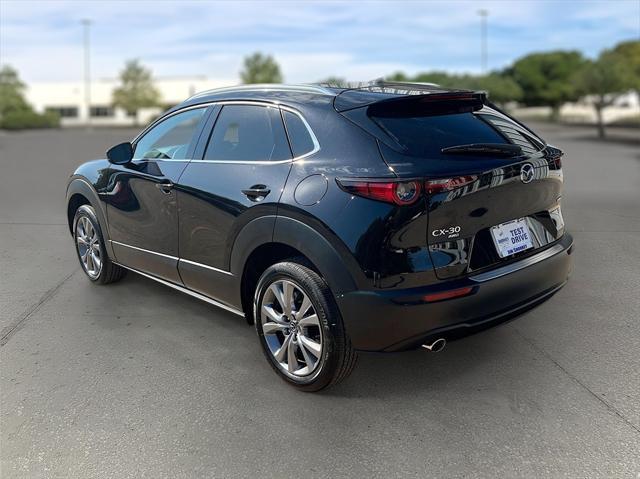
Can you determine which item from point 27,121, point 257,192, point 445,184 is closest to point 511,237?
point 445,184

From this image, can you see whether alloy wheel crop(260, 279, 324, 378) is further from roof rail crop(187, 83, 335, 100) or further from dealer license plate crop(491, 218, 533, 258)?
roof rail crop(187, 83, 335, 100)

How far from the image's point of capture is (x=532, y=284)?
356cm

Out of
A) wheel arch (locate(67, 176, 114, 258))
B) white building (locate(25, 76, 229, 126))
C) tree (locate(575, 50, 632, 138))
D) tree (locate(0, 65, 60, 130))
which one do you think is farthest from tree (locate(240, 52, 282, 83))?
wheel arch (locate(67, 176, 114, 258))

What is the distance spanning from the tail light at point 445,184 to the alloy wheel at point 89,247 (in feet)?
11.3

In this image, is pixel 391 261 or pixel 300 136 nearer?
pixel 391 261

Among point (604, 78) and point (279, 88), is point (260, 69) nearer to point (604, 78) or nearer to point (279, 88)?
point (604, 78)

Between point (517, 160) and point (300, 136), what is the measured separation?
1.23 metres

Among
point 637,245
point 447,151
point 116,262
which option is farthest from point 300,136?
point 637,245

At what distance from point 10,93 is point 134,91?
13.7 meters

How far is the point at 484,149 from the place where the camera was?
11.0ft

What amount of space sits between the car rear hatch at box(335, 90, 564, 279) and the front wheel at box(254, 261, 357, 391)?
25.2 inches

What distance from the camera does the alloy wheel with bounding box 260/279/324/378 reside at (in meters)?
3.47

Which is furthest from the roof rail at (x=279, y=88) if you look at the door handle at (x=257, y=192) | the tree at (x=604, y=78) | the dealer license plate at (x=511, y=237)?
the tree at (x=604, y=78)

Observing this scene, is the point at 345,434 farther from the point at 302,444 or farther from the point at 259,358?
the point at 259,358
